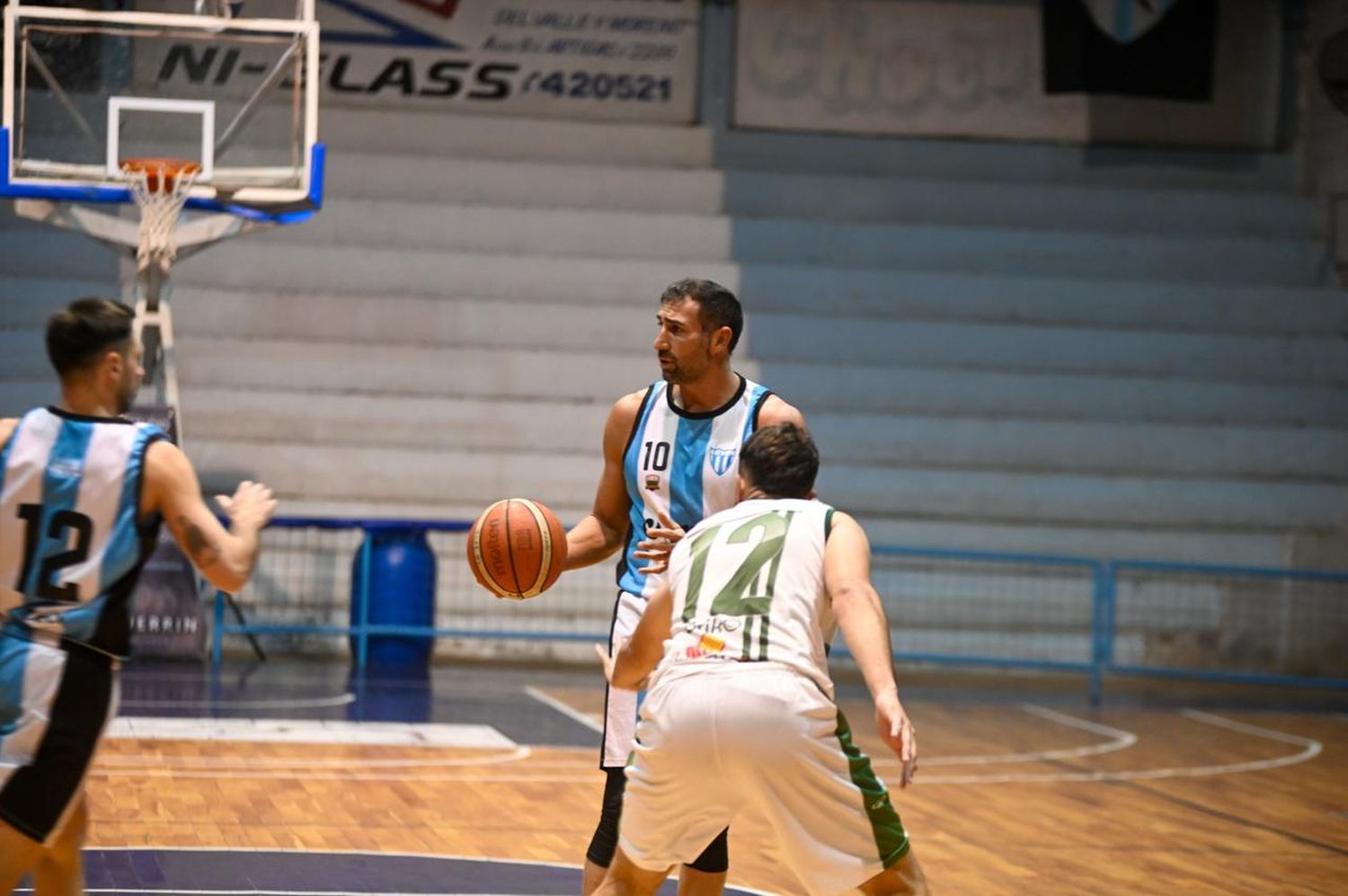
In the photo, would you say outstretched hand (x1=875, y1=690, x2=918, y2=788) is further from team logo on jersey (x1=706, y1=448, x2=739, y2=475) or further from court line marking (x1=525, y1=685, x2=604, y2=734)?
court line marking (x1=525, y1=685, x2=604, y2=734)

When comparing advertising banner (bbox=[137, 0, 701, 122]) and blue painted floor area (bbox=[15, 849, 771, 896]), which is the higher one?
advertising banner (bbox=[137, 0, 701, 122])

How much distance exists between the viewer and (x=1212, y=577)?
51.2ft

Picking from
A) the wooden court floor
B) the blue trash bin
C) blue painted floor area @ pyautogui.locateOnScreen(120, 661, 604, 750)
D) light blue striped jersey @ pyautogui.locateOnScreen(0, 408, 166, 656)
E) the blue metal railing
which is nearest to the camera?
light blue striped jersey @ pyautogui.locateOnScreen(0, 408, 166, 656)

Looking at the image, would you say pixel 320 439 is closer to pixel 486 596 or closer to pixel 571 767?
pixel 486 596

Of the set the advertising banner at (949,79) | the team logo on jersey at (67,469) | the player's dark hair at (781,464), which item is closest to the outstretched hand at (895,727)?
the player's dark hair at (781,464)

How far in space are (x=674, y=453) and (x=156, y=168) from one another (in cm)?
854

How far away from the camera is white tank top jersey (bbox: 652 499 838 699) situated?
4.29 metres

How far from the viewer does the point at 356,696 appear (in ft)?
40.1

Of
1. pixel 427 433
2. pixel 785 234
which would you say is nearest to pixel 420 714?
pixel 427 433

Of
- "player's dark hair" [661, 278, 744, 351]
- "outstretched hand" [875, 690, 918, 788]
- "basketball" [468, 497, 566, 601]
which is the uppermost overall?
"player's dark hair" [661, 278, 744, 351]

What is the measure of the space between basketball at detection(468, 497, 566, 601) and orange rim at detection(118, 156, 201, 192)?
7946 mm

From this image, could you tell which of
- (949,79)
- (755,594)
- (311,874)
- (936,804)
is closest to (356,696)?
(936,804)

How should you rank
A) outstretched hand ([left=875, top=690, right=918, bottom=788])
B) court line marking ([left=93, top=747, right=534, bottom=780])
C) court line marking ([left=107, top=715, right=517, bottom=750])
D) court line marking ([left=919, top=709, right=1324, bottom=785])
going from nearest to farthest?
1. outstretched hand ([left=875, top=690, right=918, bottom=788])
2. court line marking ([left=93, top=747, right=534, bottom=780])
3. court line marking ([left=919, top=709, right=1324, bottom=785])
4. court line marking ([left=107, top=715, right=517, bottom=750])

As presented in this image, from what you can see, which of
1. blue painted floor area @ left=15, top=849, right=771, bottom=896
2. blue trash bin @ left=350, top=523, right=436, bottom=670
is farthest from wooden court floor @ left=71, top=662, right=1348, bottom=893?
blue trash bin @ left=350, top=523, right=436, bottom=670
